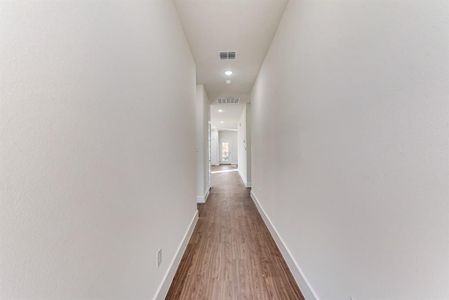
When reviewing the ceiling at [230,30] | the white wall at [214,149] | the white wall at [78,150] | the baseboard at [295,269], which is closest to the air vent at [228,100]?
the ceiling at [230,30]

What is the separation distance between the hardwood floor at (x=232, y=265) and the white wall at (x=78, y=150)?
1.78 ft

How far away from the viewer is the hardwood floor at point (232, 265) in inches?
67.6

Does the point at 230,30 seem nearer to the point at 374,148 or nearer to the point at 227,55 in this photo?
the point at 227,55

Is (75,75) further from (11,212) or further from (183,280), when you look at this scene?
(183,280)

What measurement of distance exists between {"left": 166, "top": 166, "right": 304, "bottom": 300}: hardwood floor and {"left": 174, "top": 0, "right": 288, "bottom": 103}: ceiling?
2.59 metres

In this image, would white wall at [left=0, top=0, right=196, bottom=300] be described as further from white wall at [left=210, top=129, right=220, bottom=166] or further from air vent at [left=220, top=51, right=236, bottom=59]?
white wall at [left=210, top=129, right=220, bottom=166]

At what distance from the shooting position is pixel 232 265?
6.93 ft

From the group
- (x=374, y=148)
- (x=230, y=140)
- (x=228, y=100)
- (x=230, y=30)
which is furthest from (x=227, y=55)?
(x=230, y=140)

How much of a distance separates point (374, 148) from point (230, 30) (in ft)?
7.17

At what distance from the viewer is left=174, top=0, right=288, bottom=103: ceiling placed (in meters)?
2.02

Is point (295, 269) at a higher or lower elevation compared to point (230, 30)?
lower

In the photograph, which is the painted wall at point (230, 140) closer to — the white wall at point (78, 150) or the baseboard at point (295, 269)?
the baseboard at point (295, 269)

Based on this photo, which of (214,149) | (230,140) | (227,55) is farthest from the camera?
(230,140)

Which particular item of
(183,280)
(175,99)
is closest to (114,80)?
(175,99)
